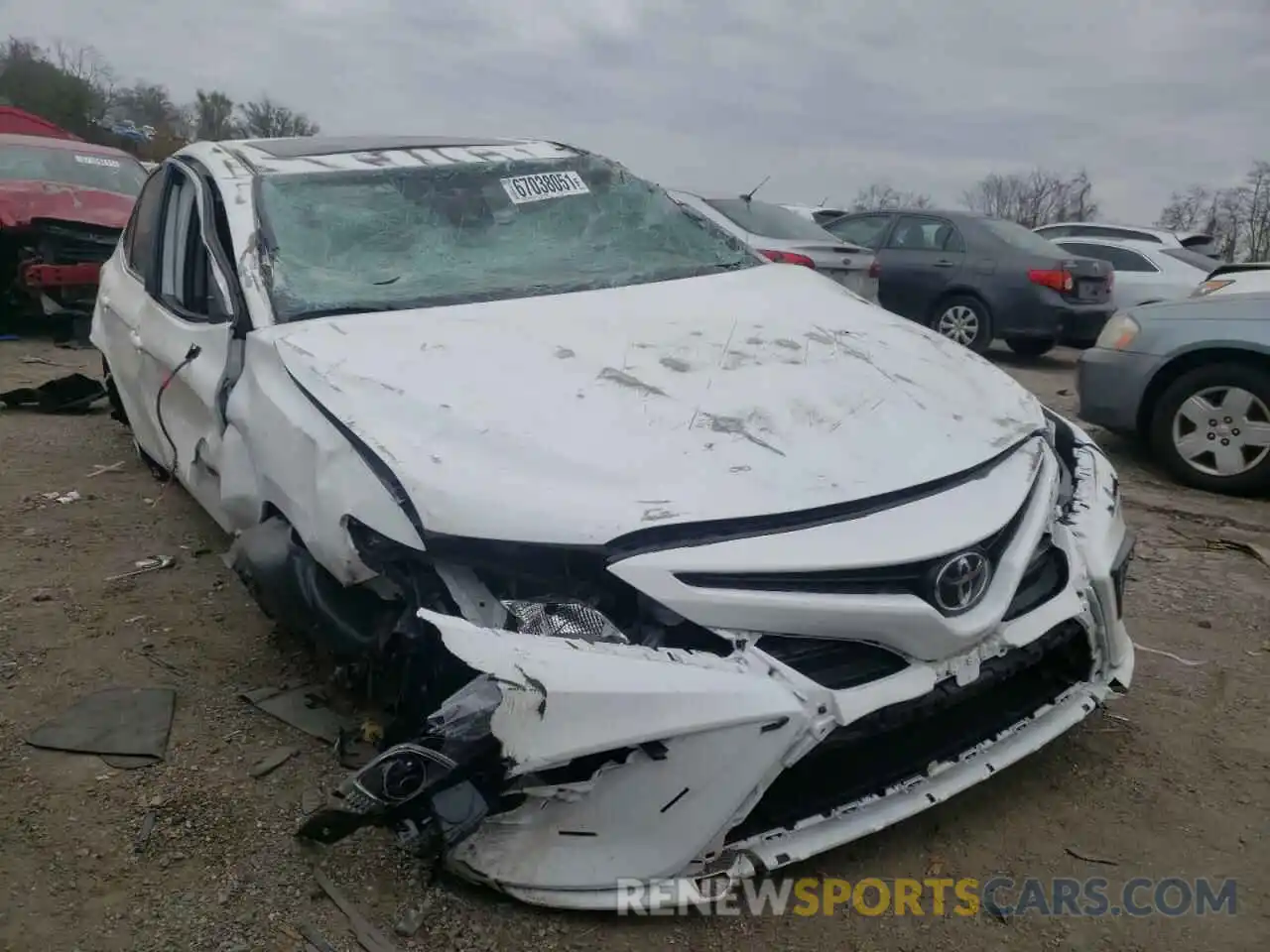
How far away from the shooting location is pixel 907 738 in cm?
211

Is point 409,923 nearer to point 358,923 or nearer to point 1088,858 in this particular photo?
point 358,923

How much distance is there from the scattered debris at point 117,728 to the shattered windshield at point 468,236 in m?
1.11

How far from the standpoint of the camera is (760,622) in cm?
185

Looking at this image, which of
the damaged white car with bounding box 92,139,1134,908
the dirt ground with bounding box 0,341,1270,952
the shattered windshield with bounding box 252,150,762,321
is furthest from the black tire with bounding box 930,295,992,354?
the damaged white car with bounding box 92,139,1134,908

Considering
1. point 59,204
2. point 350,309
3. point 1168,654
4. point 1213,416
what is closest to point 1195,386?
point 1213,416

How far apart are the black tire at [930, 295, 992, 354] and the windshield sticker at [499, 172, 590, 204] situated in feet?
20.5

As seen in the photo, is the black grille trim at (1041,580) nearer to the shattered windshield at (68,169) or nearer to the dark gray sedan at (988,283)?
the dark gray sedan at (988,283)

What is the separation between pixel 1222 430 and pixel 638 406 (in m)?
3.97

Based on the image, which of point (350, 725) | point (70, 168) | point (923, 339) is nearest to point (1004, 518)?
point (923, 339)

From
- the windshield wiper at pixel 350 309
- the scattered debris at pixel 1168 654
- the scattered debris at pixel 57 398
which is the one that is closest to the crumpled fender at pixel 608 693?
the windshield wiper at pixel 350 309

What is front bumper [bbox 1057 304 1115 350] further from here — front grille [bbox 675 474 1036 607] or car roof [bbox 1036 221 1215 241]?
front grille [bbox 675 474 1036 607]

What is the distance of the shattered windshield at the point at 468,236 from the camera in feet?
9.46

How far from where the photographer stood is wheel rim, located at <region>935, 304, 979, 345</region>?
9297 millimetres

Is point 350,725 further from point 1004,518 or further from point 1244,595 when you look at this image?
point 1244,595
